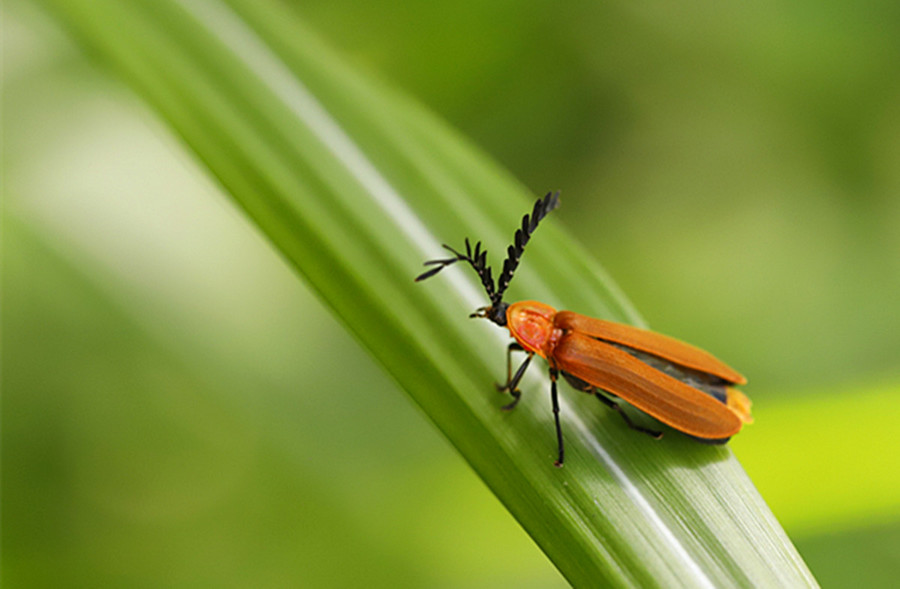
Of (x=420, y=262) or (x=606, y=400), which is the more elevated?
(x=420, y=262)

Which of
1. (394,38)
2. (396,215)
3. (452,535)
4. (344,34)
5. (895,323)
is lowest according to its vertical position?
(895,323)

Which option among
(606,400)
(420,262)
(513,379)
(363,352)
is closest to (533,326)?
(513,379)

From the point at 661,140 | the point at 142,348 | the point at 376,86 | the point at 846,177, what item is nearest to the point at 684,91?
the point at 661,140

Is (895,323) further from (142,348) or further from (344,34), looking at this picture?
(142,348)

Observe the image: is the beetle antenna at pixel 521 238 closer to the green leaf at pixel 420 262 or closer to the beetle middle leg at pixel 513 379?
the green leaf at pixel 420 262

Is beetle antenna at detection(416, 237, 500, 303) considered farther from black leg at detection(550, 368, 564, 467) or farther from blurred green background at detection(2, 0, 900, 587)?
blurred green background at detection(2, 0, 900, 587)

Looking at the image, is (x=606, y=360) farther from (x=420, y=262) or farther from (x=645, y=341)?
(x=420, y=262)

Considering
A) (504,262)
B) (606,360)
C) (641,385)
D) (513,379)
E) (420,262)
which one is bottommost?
(641,385)
